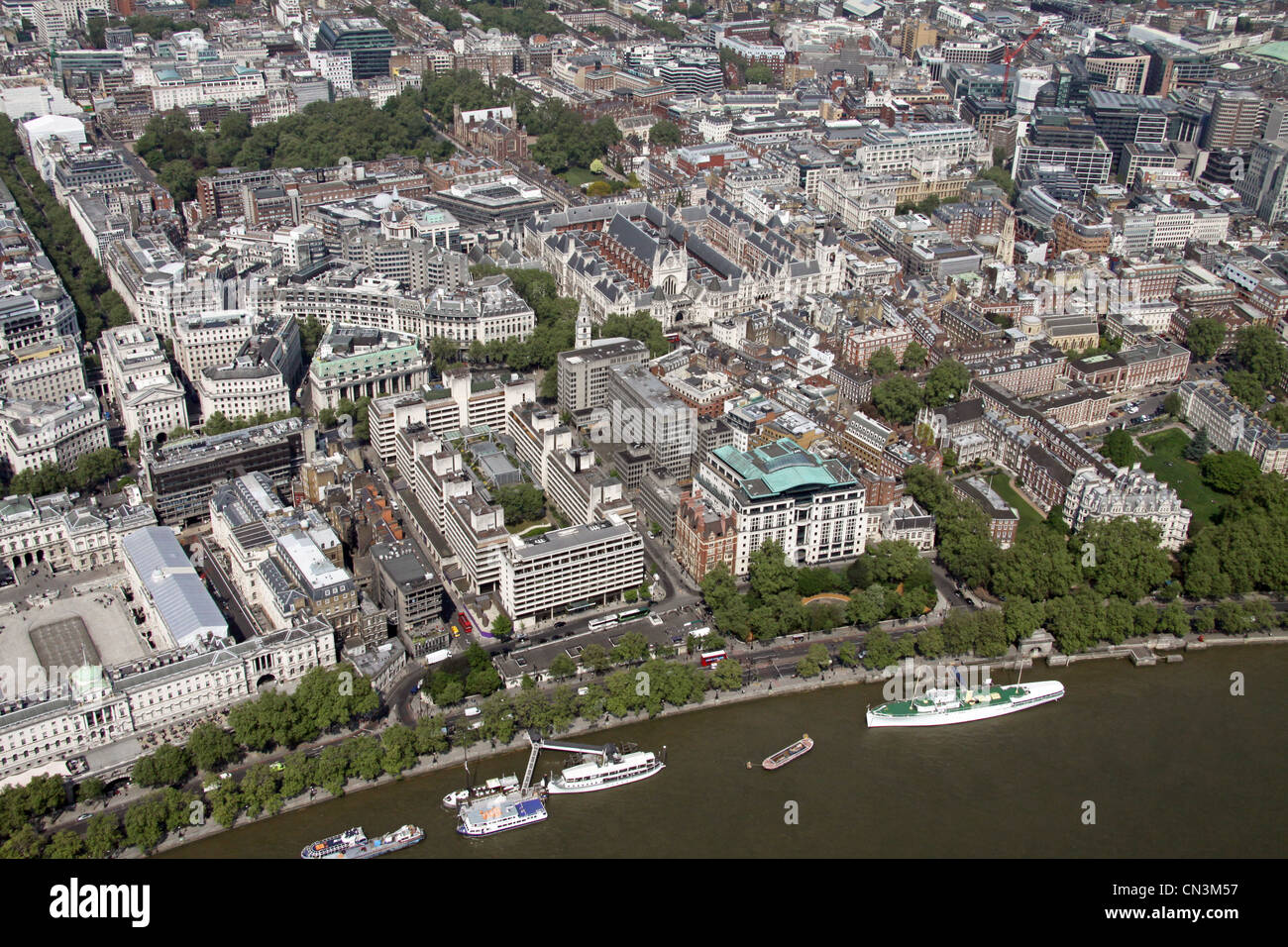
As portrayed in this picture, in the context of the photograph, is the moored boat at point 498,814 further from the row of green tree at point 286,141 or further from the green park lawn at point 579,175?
the green park lawn at point 579,175

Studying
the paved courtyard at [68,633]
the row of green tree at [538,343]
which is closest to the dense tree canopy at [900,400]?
the row of green tree at [538,343]

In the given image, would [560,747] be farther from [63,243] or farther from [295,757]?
[63,243]

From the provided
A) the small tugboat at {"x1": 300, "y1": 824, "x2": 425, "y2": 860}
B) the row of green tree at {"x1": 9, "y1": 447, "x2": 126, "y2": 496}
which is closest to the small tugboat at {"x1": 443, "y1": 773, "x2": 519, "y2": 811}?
the small tugboat at {"x1": 300, "y1": 824, "x2": 425, "y2": 860}

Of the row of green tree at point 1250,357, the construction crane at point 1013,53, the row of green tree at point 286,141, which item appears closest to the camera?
the row of green tree at point 1250,357

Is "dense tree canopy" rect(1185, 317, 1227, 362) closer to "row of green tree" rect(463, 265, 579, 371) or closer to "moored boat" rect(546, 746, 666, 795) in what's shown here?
"row of green tree" rect(463, 265, 579, 371)

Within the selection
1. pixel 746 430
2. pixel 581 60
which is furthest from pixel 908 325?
pixel 581 60
